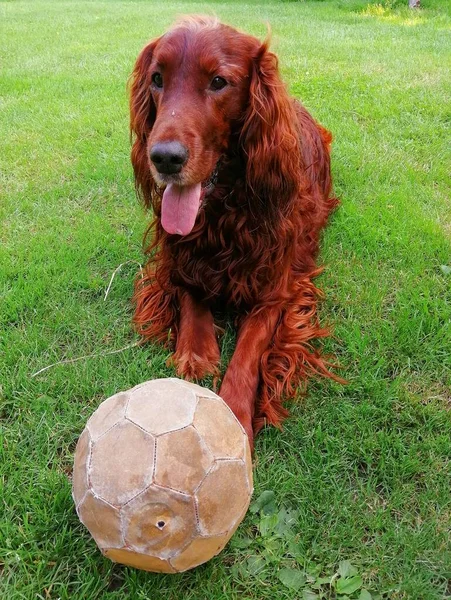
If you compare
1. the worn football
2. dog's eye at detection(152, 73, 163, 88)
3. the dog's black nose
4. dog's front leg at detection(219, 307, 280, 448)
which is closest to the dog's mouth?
the dog's black nose

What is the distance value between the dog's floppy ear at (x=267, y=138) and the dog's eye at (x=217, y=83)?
0.51 feet

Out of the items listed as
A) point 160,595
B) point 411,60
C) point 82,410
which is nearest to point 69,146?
point 82,410

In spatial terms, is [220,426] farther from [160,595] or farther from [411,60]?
[411,60]

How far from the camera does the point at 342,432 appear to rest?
222 centimetres

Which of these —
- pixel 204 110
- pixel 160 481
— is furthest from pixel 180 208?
pixel 160 481

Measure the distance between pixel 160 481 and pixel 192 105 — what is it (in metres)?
1.46

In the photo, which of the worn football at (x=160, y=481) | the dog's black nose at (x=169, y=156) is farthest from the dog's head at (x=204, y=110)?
the worn football at (x=160, y=481)

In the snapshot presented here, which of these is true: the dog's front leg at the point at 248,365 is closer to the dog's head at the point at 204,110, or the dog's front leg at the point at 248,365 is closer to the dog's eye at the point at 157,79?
the dog's head at the point at 204,110

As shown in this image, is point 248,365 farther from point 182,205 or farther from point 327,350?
point 182,205

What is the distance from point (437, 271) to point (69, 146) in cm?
328

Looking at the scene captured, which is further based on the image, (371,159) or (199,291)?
(371,159)

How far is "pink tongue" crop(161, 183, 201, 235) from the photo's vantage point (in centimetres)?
238

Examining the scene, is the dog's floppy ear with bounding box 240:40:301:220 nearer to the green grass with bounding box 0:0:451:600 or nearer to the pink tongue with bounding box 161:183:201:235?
the pink tongue with bounding box 161:183:201:235

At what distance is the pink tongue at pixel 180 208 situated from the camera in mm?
2385
